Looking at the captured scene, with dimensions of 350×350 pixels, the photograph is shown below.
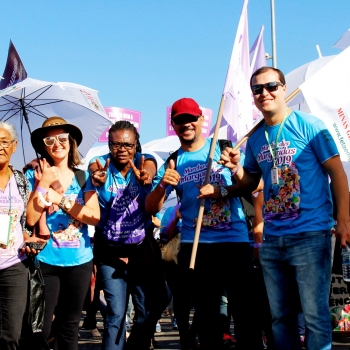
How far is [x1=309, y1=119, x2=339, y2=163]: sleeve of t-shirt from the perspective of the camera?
4371 mm

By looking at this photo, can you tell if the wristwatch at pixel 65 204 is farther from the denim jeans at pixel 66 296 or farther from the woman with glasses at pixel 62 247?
the denim jeans at pixel 66 296

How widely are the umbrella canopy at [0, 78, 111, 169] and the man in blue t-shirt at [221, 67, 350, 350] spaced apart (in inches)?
137

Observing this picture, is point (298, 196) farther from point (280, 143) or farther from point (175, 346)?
point (175, 346)

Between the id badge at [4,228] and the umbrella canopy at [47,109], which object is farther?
the umbrella canopy at [47,109]

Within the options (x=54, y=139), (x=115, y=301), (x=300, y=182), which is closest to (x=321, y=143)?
(x=300, y=182)

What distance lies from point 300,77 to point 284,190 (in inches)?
259

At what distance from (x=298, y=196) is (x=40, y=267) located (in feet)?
7.16

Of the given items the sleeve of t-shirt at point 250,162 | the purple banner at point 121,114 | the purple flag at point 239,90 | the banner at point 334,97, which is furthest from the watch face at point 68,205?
the purple banner at point 121,114

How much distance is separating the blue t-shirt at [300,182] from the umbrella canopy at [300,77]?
18.6 ft

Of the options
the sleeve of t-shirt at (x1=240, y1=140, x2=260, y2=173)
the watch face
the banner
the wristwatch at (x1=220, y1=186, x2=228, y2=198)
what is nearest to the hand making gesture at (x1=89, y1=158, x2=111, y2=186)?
the watch face

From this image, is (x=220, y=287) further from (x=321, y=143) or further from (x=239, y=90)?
(x=239, y=90)

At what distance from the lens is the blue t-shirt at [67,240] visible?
5.41m

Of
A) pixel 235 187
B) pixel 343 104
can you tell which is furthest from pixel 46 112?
pixel 343 104

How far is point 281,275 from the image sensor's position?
4.52 meters
